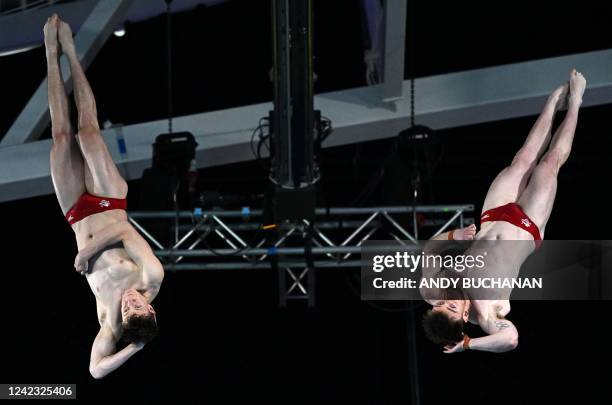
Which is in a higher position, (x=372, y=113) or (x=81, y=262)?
(x=372, y=113)

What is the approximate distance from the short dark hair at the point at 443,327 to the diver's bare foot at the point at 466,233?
18.3 inches

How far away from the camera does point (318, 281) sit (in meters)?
9.91

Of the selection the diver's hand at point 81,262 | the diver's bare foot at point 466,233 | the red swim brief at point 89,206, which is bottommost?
the diver's hand at point 81,262

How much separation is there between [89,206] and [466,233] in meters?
2.11

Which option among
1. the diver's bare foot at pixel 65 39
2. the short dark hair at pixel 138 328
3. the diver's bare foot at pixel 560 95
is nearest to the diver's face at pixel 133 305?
the short dark hair at pixel 138 328

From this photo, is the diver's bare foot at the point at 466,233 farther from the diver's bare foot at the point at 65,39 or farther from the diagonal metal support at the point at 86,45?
the diagonal metal support at the point at 86,45

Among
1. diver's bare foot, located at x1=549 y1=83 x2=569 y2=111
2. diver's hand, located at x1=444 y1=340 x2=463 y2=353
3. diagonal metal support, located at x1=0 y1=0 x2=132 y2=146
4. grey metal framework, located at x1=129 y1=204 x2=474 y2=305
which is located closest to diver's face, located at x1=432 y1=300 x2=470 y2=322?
diver's hand, located at x1=444 y1=340 x2=463 y2=353

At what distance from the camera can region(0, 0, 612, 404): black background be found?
9.44 meters

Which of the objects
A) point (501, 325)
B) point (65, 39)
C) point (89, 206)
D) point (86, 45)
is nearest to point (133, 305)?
point (89, 206)

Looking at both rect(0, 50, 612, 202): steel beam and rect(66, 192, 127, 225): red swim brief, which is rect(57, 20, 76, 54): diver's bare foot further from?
rect(0, 50, 612, 202): steel beam

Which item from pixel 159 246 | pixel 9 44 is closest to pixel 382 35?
pixel 159 246

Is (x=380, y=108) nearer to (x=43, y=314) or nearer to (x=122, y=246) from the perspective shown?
(x=122, y=246)

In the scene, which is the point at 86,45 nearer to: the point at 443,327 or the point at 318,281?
the point at 318,281

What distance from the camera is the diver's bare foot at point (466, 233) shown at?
7.07 meters
